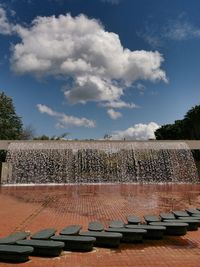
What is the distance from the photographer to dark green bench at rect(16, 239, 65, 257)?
626cm

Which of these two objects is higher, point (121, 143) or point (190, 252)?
point (121, 143)

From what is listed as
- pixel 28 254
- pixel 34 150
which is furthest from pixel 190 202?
pixel 34 150

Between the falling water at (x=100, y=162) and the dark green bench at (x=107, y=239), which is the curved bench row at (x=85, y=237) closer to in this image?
the dark green bench at (x=107, y=239)

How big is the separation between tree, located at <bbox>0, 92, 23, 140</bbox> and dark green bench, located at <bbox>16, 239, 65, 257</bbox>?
31.6 m

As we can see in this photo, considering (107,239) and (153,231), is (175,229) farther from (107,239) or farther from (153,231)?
(107,239)

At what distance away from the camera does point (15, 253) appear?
591 cm

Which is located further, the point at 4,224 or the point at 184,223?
the point at 4,224

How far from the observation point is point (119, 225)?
7910 mm

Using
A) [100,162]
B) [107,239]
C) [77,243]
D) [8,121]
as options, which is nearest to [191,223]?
[107,239]

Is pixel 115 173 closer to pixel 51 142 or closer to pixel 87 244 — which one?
pixel 51 142

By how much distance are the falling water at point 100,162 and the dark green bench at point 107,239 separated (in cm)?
1835

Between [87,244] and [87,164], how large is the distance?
20.5 metres

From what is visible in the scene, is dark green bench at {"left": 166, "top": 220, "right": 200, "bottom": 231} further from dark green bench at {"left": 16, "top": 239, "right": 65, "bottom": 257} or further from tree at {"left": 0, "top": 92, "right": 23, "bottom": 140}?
tree at {"left": 0, "top": 92, "right": 23, "bottom": 140}

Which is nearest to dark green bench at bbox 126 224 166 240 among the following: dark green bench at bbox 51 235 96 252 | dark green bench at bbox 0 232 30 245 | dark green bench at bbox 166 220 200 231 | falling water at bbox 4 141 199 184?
dark green bench at bbox 166 220 200 231
